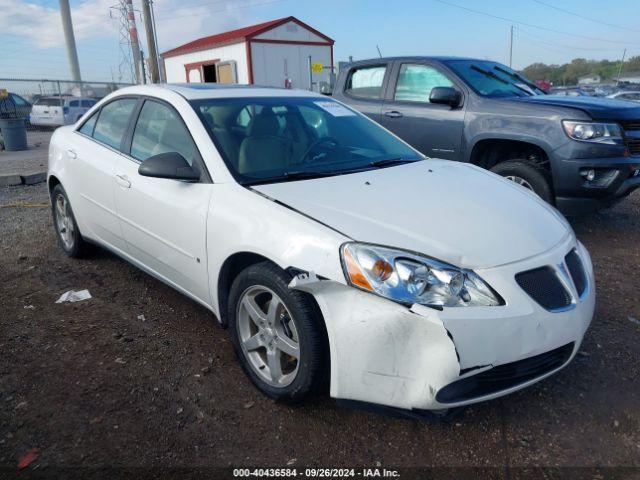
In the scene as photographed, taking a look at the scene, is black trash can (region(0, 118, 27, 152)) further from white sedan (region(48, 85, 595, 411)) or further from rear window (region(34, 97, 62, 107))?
white sedan (region(48, 85, 595, 411))

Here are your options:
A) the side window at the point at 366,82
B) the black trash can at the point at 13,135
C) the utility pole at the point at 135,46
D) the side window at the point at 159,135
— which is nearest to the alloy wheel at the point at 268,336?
the side window at the point at 159,135

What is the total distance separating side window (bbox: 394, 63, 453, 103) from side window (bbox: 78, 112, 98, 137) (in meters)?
3.46

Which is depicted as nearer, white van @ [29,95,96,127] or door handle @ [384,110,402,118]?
door handle @ [384,110,402,118]

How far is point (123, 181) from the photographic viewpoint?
11.4 feet

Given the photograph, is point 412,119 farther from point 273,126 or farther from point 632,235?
point 273,126

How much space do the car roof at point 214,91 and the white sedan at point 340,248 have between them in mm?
23

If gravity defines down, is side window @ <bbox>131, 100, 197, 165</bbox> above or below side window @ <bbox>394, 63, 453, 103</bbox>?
below

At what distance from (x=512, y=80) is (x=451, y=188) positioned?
13.0ft

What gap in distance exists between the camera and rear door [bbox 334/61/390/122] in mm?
6328

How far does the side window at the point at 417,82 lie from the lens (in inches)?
230

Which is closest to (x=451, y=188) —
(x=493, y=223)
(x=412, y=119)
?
(x=493, y=223)

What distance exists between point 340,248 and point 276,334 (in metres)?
0.62

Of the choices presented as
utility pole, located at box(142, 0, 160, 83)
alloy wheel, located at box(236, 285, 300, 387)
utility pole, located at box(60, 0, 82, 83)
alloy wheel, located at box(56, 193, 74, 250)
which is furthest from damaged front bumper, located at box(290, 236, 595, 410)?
utility pole, located at box(60, 0, 82, 83)

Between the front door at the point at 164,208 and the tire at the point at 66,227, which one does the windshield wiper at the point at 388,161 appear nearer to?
the front door at the point at 164,208
